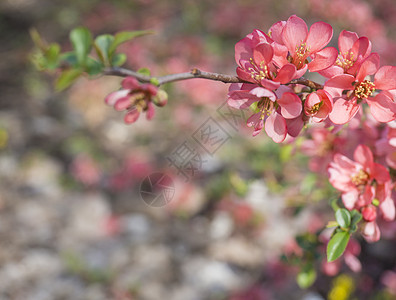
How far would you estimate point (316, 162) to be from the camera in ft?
3.27

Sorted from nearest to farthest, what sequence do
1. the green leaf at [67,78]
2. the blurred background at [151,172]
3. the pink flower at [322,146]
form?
the green leaf at [67,78] → the pink flower at [322,146] → the blurred background at [151,172]

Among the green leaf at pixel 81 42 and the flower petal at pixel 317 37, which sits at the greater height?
the green leaf at pixel 81 42

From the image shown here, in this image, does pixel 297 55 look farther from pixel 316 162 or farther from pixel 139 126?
pixel 139 126

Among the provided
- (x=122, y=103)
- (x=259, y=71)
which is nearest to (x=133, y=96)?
(x=122, y=103)

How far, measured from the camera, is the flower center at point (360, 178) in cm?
74

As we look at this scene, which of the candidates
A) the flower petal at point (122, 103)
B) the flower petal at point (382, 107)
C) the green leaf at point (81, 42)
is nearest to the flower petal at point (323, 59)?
the flower petal at point (382, 107)

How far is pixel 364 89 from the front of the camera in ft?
2.07

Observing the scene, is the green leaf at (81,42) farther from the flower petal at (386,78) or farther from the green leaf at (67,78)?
the flower petal at (386,78)

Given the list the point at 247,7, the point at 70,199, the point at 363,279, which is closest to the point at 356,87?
the point at 363,279

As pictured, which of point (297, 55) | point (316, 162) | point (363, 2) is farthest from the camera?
point (363, 2)

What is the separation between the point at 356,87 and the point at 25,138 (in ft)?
8.43

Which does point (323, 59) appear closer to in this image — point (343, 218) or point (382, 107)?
point (382, 107)

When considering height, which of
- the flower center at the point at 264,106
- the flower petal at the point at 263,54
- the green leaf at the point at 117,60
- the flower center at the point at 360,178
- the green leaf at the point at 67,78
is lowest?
the flower center at the point at 360,178

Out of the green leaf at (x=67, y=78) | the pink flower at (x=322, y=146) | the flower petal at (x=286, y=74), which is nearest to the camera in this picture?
the flower petal at (x=286, y=74)
